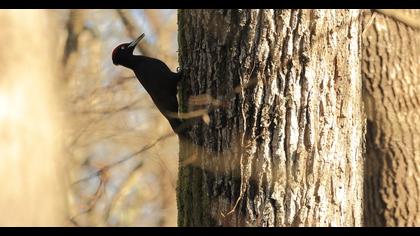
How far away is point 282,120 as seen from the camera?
12.2 ft

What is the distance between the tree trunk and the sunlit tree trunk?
315 centimetres

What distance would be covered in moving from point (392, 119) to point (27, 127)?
142 inches

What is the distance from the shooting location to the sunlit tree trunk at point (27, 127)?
529 cm

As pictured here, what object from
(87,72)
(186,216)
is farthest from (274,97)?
(87,72)

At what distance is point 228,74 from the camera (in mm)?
3861

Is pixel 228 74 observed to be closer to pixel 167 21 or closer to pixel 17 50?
pixel 17 50

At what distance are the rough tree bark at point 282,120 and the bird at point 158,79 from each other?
67 cm

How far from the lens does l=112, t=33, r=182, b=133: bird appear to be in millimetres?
5113

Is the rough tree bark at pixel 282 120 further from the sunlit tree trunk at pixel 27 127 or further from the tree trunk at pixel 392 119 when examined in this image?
the tree trunk at pixel 392 119

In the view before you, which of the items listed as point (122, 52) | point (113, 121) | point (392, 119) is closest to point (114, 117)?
point (113, 121)

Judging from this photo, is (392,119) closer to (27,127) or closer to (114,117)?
(27,127)

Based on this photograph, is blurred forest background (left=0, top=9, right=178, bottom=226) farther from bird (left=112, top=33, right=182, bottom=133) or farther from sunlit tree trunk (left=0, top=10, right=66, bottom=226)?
sunlit tree trunk (left=0, top=10, right=66, bottom=226)

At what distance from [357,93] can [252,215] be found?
95cm
